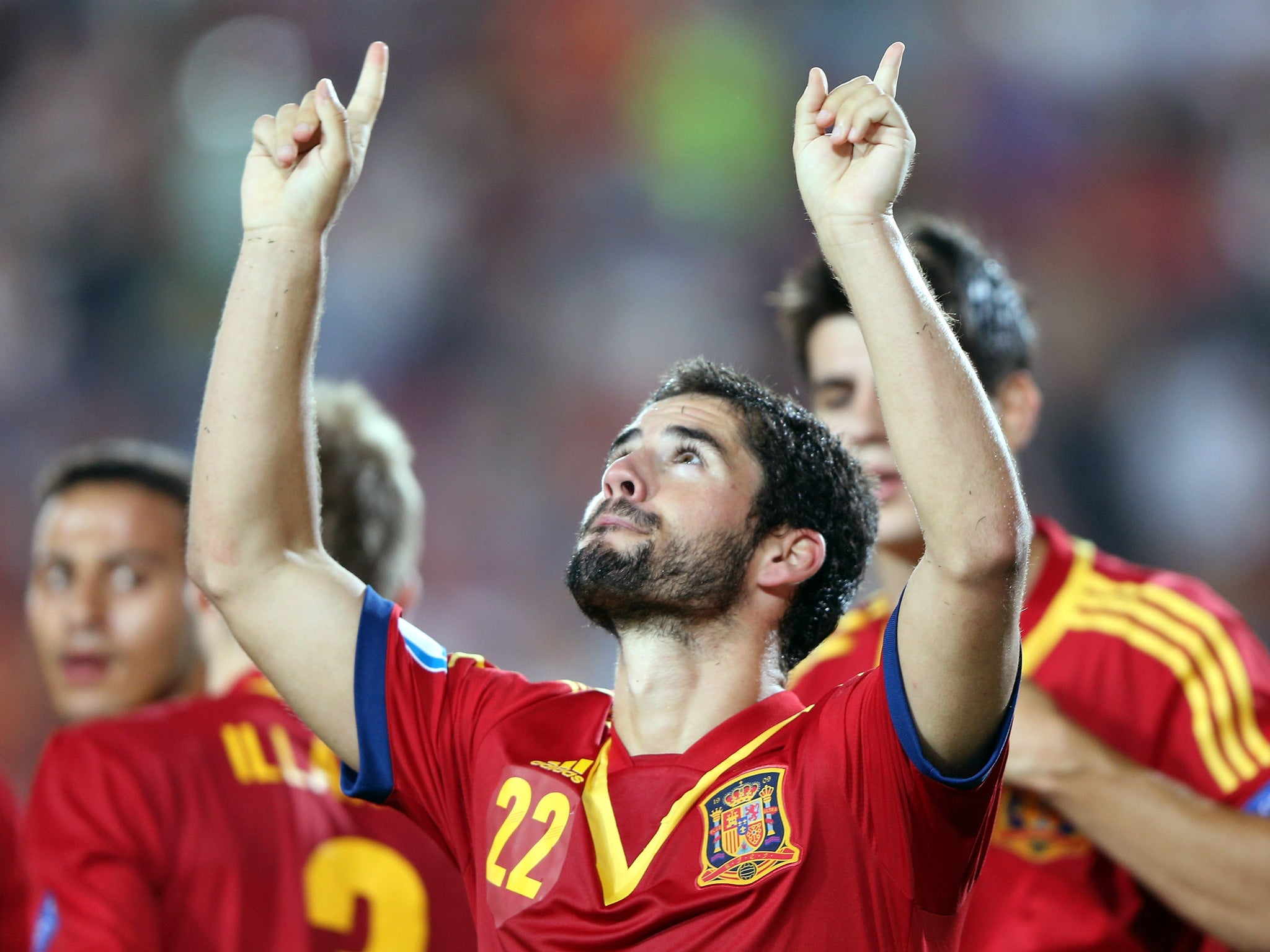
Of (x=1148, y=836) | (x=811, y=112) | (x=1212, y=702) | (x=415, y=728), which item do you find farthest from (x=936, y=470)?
(x=1212, y=702)

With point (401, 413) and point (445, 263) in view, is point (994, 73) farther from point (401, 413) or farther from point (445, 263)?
point (401, 413)

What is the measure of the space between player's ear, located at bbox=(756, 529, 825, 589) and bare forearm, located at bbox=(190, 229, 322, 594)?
0.80 m

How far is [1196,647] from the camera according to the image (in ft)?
9.63

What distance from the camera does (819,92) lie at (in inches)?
79.7

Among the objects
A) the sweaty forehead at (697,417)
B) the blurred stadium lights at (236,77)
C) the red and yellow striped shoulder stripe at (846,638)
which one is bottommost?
the red and yellow striped shoulder stripe at (846,638)

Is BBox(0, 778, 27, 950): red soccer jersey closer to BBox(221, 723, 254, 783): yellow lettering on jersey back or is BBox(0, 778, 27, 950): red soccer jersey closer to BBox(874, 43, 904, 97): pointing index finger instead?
BBox(221, 723, 254, 783): yellow lettering on jersey back

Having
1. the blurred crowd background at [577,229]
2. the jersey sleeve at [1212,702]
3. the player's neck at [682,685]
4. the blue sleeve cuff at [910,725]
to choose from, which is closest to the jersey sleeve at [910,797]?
the blue sleeve cuff at [910,725]

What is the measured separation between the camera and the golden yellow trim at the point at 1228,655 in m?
2.85

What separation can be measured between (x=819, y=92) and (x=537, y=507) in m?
5.55

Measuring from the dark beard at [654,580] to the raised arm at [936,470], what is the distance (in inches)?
16.0

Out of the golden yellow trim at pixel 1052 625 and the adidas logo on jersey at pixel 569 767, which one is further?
the golden yellow trim at pixel 1052 625

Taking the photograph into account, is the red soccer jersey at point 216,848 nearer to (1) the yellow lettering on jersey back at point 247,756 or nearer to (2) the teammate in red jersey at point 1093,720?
(1) the yellow lettering on jersey back at point 247,756

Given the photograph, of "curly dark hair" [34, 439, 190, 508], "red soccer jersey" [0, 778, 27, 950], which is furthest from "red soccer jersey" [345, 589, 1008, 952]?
"red soccer jersey" [0, 778, 27, 950]

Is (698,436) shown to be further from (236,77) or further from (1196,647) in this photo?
(236,77)
